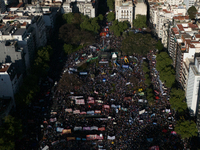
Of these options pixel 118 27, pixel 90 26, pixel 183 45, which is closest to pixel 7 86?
pixel 183 45

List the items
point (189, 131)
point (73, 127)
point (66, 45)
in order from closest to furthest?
1. point (189, 131)
2. point (73, 127)
3. point (66, 45)

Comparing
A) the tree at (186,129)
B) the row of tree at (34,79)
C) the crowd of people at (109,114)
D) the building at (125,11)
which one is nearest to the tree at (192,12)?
the building at (125,11)

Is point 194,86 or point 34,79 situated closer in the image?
point 194,86

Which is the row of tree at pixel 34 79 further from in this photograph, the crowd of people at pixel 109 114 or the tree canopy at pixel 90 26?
the tree canopy at pixel 90 26

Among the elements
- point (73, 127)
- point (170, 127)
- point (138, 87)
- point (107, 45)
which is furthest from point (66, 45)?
point (170, 127)

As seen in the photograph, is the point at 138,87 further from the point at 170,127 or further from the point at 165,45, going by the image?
the point at 165,45

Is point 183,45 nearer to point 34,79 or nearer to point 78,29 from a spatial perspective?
point 34,79
